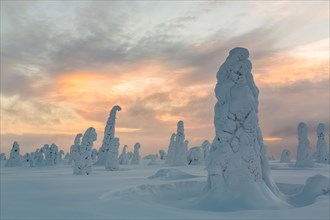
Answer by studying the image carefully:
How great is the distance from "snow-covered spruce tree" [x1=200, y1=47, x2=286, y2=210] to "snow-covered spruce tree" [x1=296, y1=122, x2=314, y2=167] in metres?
25.4

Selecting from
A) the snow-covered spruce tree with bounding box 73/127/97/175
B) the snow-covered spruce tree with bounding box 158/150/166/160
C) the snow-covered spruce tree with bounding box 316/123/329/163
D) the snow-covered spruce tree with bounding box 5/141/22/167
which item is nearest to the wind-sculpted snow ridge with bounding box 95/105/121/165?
the snow-covered spruce tree with bounding box 5/141/22/167

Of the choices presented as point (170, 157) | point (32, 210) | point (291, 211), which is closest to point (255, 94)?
point (291, 211)

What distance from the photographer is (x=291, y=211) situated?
9.59m

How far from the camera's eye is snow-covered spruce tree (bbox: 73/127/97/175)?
88.8 ft

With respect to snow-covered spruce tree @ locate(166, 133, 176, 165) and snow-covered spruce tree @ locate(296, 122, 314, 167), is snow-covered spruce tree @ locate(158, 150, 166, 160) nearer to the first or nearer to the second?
snow-covered spruce tree @ locate(166, 133, 176, 165)

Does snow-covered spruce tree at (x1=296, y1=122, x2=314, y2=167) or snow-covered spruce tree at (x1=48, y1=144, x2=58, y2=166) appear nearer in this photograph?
snow-covered spruce tree at (x1=296, y1=122, x2=314, y2=167)

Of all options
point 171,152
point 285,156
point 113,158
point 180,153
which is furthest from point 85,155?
point 285,156

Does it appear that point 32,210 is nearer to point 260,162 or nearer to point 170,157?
point 260,162

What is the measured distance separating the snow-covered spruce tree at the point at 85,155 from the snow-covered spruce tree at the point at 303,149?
23.1 m

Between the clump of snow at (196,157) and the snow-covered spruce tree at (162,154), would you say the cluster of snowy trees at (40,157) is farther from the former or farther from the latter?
the snow-covered spruce tree at (162,154)

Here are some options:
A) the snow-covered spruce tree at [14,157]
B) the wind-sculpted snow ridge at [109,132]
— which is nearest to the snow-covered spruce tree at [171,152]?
the wind-sculpted snow ridge at [109,132]

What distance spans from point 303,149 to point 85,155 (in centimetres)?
2440

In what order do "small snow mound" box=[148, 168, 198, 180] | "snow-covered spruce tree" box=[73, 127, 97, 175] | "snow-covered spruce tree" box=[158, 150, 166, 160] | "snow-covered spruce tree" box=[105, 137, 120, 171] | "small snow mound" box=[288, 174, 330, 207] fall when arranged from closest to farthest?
"small snow mound" box=[288, 174, 330, 207]
"small snow mound" box=[148, 168, 198, 180]
"snow-covered spruce tree" box=[73, 127, 97, 175]
"snow-covered spruce tree" box=[105, 137, 120, 171]
"snow-covered spruce tree" box=[158, 150, 166, 160]

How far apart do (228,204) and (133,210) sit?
13.3ft
